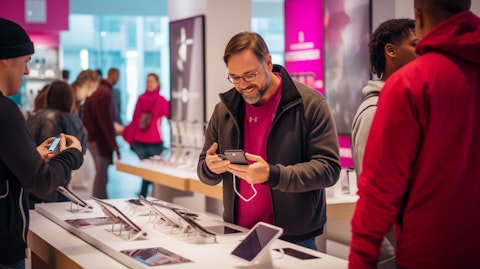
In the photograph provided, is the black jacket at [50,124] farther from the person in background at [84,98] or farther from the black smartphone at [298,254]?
the black smartphone at [298,254]

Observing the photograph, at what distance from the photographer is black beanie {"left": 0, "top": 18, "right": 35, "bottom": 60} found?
2.86 metres

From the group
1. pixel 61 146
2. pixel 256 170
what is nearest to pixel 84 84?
pixel 61 146

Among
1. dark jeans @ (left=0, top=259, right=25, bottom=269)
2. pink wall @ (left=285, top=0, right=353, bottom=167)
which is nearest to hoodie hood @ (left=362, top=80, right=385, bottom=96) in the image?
dark jeans @ (left=0, top=259, right=25, bottom=269)

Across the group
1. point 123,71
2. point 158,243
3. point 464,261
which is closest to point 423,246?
point 464,261

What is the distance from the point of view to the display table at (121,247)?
277 cm

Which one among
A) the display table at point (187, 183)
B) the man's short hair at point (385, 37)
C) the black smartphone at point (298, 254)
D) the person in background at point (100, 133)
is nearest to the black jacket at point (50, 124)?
the display table at point (187, 183)

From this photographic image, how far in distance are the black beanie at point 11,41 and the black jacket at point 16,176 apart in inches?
7.6

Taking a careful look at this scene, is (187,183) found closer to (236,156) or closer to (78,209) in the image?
(78,209)

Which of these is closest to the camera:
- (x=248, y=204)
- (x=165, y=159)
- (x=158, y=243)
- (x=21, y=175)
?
(x=21, y=175)

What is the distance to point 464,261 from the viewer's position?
209cm

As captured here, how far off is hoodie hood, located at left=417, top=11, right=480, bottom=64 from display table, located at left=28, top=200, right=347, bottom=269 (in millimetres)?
945

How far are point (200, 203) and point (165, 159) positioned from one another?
0.60 meters

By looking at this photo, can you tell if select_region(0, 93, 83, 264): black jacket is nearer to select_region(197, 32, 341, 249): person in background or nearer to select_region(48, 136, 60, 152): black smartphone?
select_region(48, 136, 60, 152): black smartphone

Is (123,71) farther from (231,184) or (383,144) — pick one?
(383,144)
